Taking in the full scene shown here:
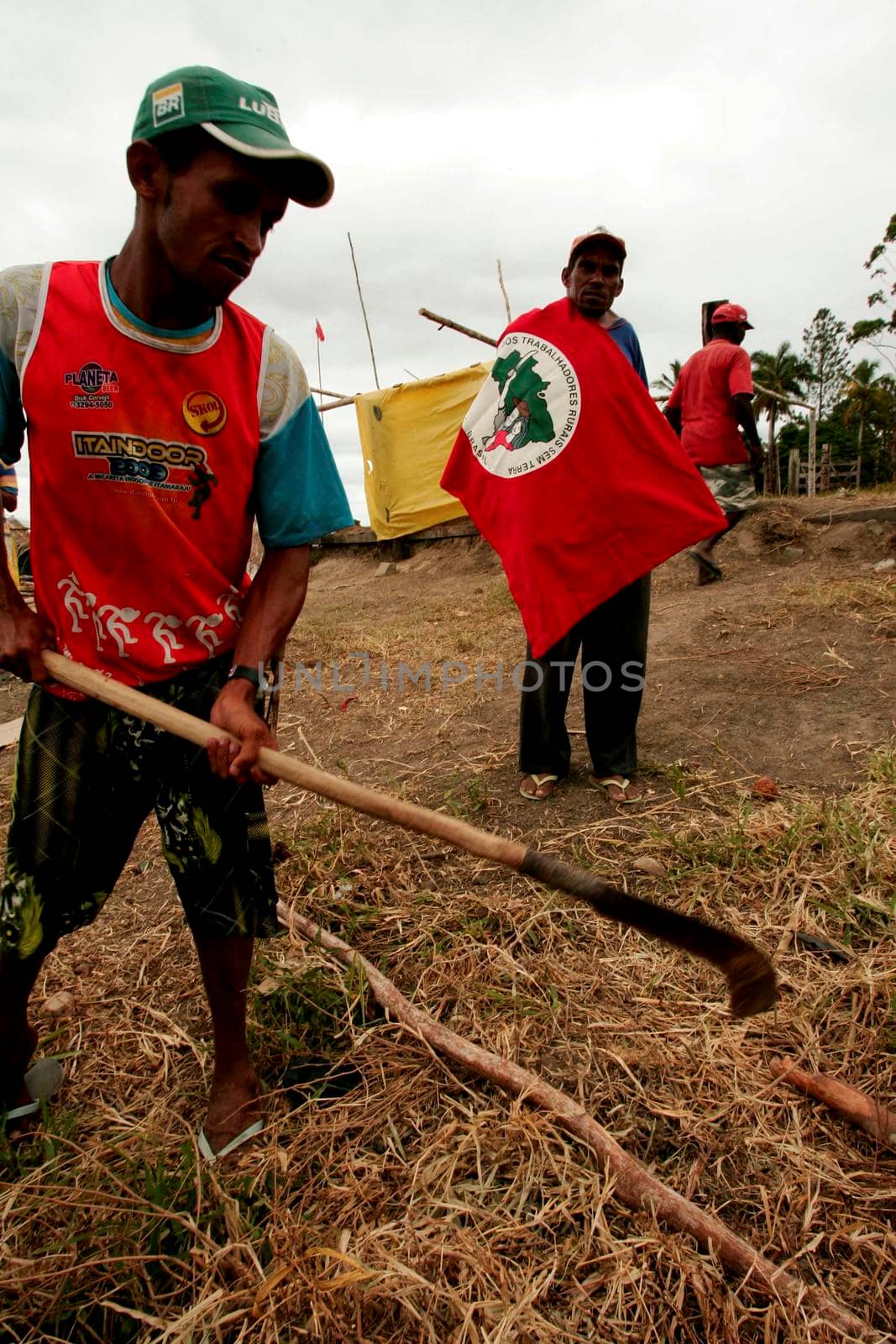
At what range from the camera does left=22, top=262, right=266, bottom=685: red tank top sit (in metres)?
1.33

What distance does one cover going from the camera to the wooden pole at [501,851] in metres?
1.33

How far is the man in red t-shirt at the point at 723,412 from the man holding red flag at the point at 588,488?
259 cm

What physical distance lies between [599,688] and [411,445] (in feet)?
24.1

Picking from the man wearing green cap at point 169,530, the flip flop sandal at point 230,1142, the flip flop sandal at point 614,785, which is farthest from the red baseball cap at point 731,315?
the flip flop sandal at point 230,1142

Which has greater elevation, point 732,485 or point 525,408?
point 525,408

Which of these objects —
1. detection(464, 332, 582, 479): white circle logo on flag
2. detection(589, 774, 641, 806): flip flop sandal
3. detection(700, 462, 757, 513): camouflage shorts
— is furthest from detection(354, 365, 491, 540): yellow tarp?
detection(589, 774, 641, 806): flip flop sandal

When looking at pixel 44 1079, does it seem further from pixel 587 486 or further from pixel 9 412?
pixel 587 486

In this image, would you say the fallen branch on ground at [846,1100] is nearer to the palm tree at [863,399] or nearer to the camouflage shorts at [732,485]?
the camouflage shorts at [732,485]

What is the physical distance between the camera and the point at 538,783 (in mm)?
3100

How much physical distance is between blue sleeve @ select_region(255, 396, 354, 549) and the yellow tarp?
26.4 ft

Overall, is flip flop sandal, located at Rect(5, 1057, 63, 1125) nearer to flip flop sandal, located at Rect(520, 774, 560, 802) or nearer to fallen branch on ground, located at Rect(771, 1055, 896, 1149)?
fallen branch on ground, located at Rect(771, 1055, 896, 1149)

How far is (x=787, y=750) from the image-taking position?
3.24m

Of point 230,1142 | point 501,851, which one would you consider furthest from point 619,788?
point 230,1142

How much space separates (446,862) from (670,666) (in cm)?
234
